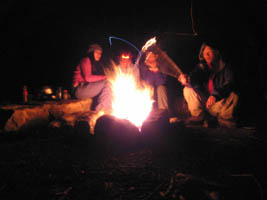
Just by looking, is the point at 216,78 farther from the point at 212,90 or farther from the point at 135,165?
the point at 135,165

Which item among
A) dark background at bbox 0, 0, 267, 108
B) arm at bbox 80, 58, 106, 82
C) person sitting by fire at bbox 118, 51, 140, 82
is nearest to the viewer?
dark background at bbox 0, 0, 267, 108

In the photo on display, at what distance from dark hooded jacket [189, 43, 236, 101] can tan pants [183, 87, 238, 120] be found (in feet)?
0.54

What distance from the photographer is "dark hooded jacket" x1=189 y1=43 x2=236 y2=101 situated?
4699mm

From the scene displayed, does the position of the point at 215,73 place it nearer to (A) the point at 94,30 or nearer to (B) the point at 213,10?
(B) the point at 213,10

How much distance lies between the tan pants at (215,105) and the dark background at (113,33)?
49 cm

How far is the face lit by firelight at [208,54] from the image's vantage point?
4.95 meters

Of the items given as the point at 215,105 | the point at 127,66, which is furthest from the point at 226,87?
the point at 127,66

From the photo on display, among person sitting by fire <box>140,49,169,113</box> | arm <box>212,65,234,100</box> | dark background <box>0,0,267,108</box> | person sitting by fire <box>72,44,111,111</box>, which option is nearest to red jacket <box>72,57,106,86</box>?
person sitting by fire <box>72,44,111,111</box>

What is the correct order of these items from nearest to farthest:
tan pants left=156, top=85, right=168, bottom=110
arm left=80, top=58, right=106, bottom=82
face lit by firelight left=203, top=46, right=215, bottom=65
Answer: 1. face lit by firelight left=203, top=46, right=215, bottom=65
2. arm left=80, top=58, right=106, bottom=82
3. tan pants left=156, top=85, right=168, bottom=110

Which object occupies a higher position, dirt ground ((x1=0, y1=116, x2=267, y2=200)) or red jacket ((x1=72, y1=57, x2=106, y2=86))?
red jacket ((x1=72, y1=57, x2=106, y2=86))

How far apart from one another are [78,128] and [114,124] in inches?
32.5

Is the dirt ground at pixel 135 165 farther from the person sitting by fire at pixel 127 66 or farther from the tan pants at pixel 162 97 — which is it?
the person sitting by fire at pixel 127 66

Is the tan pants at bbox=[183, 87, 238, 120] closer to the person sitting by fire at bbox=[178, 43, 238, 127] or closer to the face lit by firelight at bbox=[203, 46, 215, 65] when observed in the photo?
the person sitting by fire at bbox=[178, 43, 238, 127]

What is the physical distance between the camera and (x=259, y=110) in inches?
196
